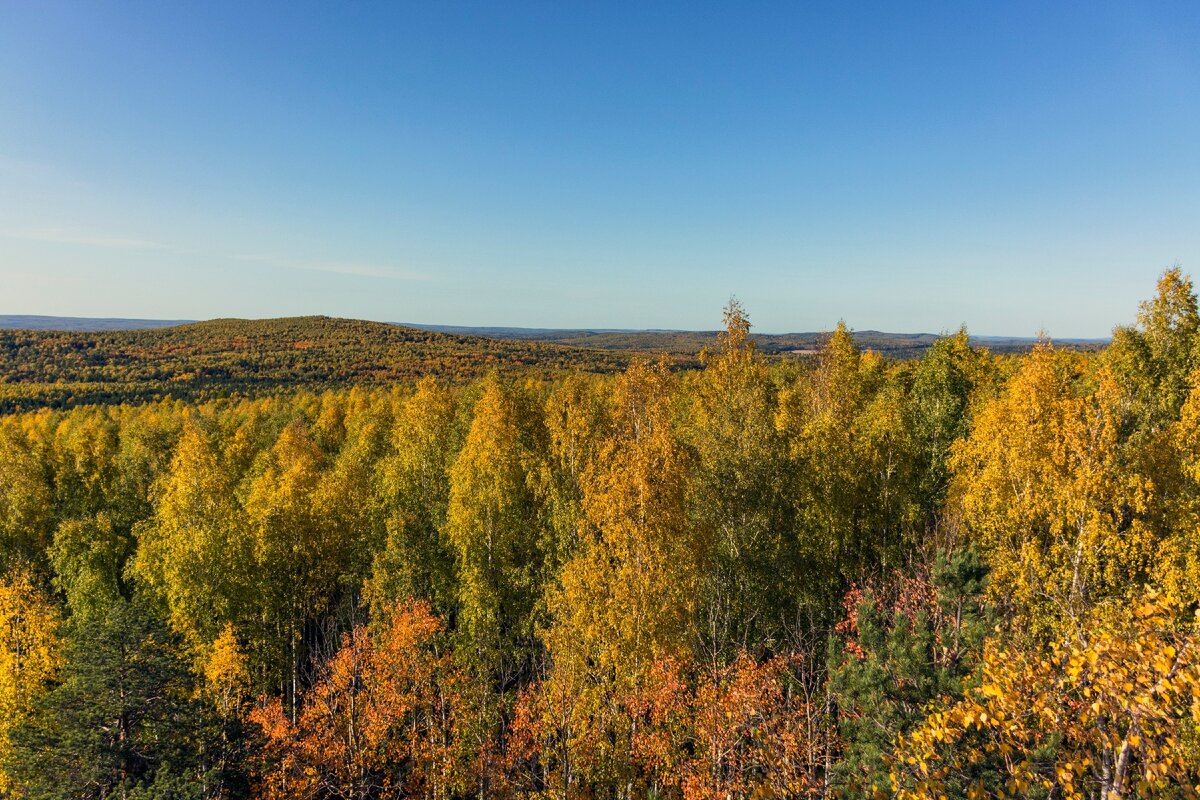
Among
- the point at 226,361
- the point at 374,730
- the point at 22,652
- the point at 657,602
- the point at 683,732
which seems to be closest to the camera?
the point at 657,602

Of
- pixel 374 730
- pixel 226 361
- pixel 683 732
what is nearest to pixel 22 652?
pixel 374 730

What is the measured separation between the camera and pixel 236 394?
349 feet

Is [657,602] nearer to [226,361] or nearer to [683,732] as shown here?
[683,732]

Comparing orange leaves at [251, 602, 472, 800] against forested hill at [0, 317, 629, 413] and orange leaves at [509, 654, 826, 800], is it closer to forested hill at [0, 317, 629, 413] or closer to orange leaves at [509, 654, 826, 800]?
orange leaves at [509, 654, 826, 800]

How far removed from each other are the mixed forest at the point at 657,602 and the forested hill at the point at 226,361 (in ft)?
260

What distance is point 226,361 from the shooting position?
5679 inches

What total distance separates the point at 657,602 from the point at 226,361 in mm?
156518

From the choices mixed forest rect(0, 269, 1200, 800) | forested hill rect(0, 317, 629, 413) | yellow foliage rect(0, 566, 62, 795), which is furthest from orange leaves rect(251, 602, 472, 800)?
forested hill rect(0, 317, 629, 413)

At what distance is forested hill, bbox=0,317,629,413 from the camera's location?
363 feet

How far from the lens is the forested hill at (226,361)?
111m

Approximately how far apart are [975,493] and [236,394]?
382 feet

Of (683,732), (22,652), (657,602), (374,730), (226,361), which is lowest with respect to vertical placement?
(374,730)

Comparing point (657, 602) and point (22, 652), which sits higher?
point (657, 602)

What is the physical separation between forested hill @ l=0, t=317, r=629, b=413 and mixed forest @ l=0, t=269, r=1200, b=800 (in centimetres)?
7938
